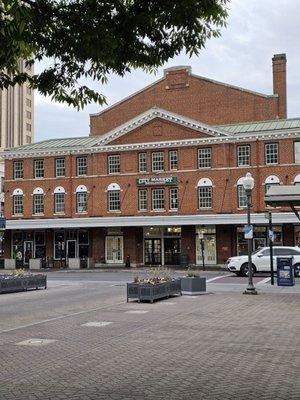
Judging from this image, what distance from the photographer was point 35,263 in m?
47.6

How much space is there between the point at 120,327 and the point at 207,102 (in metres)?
42.0

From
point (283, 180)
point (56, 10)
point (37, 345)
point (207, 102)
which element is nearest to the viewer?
point (56, 10)

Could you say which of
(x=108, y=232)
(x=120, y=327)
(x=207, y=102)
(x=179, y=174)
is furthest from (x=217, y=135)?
(x=120, y=327)

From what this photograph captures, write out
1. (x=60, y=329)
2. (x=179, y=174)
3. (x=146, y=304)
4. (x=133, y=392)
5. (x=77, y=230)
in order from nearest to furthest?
(x=133, y=392) → (x=60, y=329) → (x=146, y=304) → (x=179, y=174) → (x=77, y=230)

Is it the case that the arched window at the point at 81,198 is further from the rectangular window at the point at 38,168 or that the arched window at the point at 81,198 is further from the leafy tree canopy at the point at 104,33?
the leafy tree canopy at the point at 104,33

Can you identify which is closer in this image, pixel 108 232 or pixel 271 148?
pixel 271 148

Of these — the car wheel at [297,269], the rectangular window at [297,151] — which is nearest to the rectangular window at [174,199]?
the rectangular window at [297,151]

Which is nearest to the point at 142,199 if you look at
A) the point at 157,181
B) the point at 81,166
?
the point at 157,181

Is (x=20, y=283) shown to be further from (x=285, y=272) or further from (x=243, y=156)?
(x=243, y=156)

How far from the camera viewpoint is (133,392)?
7.62 m

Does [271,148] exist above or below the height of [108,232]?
above

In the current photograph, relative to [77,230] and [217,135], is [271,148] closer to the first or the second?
[217,135]

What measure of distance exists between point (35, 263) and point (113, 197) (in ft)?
27.9

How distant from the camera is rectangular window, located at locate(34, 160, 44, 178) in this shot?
51.2 m
